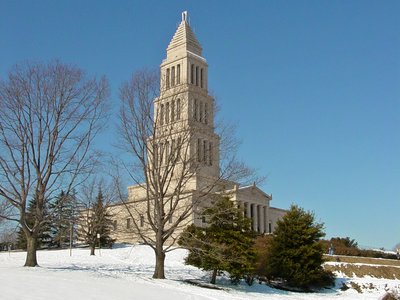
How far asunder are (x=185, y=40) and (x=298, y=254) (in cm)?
5568

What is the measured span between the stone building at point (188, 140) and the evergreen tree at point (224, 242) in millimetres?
1811

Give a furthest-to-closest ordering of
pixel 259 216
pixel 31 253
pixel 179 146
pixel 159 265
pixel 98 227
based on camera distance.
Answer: pixel 259 216 → pixel 98 227 → pixel 179 146 → pixel 31 253 → pixel 159 265

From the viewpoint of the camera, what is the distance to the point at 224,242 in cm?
2767

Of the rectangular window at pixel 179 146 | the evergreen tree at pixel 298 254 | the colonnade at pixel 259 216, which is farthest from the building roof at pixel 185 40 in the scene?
the rectangular window at pixel 179 146

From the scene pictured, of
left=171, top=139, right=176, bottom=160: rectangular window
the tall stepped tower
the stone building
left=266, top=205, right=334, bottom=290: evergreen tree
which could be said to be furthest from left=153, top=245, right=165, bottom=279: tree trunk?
left=266, top=205, right=334, bottom=290: evergreen tree

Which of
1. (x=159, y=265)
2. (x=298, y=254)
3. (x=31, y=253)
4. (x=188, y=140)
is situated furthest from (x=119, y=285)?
(x=298, y=254)

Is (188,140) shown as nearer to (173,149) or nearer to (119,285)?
(173,149)

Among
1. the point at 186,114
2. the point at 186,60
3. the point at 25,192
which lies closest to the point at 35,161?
the point at 25,192

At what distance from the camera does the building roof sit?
79.9 m

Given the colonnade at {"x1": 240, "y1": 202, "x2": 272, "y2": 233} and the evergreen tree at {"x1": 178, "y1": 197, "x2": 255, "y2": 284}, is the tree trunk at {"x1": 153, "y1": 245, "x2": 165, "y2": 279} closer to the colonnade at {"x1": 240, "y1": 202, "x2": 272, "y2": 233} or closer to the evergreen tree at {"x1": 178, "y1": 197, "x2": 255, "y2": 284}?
the evergreen tree at {"x1": 178, "y1": 197, "x2": 255, "y2": 284}

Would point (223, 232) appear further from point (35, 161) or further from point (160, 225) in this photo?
point (35, 161)

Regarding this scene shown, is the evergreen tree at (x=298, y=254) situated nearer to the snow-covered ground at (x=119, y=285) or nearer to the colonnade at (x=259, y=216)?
the snow-covered ground at (x=119, y=285)

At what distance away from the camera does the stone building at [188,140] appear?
1081 inches

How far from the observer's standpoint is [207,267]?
1063 inches
